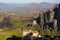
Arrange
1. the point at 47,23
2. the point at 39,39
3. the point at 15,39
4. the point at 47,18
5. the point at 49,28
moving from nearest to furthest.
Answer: the point at 39,39, the point at 15,39, the point at 49,28, the point at 47,23, the point at 47,18

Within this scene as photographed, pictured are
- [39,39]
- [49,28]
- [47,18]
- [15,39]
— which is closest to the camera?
[39,39]

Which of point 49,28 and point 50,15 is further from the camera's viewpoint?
point 50,15

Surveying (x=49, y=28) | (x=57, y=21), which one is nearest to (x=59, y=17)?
(x=57, y=21)

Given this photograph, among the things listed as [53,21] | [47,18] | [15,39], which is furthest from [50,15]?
[15,39]

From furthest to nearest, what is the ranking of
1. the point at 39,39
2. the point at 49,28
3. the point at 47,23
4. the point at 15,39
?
the point at 47,23 < the point at 49,28 < the point at 15,39 < the point at 39,39

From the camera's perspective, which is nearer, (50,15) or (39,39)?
(39,39)

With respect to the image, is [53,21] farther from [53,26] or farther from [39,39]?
[39,39]

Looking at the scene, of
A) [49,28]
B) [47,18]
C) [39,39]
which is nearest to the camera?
[39,39]

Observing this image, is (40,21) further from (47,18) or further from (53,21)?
(53,21)
